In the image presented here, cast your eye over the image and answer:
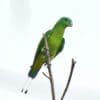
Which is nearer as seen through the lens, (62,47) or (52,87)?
(52,87)

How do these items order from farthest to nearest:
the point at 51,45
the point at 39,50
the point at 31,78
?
the point at 51,45 < the point at 39,50 < the point at 31,78

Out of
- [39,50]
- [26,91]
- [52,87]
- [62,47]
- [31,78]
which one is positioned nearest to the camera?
[52,87]

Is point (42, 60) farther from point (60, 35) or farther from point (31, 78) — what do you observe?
point (60, 35)

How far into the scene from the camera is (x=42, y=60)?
1706 millimetres

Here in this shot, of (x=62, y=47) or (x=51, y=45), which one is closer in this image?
(x=51, y=45)

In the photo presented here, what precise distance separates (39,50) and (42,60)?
11 cm

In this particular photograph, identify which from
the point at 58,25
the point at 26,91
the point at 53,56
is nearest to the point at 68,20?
the point at 58,25

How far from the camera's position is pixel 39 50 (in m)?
1.80

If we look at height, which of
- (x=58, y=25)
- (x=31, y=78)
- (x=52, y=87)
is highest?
(x=58, y=25)

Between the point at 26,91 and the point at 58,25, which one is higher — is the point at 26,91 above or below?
below

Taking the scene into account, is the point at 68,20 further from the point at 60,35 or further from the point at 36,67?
the point at 36,67

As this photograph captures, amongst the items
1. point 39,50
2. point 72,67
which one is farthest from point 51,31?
point 72,67

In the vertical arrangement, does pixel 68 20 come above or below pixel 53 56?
above

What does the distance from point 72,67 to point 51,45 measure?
122 centimetres
